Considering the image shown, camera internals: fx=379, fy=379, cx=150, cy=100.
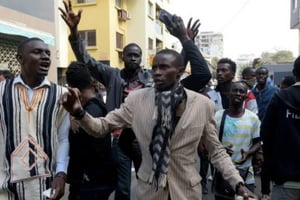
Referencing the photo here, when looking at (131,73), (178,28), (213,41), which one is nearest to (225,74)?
(131,73)

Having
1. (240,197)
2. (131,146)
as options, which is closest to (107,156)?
(131,146)

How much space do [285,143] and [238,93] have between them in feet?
2.82

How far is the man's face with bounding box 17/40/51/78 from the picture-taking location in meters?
2.44

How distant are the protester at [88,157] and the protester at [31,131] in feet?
1.23

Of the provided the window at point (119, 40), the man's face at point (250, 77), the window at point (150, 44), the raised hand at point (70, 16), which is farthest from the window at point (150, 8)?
the raised hand at point (70, 16)

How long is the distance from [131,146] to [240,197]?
1.30 meters

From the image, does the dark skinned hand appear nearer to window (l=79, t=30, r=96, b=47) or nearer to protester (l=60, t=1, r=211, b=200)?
protester (l=60, t=1, r=211, b=200)

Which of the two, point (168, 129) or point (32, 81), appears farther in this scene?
point (32, 81)

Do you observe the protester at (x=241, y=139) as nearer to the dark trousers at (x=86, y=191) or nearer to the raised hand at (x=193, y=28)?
the raised hand at (x=193, y=28)

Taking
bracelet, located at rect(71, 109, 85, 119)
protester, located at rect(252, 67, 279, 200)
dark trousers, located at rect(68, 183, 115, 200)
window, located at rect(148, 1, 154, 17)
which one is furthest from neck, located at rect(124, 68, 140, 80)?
window, located at rect(148, 1, 154, 17)

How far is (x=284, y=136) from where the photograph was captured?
290 centimetres

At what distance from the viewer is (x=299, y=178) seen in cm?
→ 285

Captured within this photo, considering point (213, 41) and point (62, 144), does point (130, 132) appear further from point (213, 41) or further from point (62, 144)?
point (213, 41)

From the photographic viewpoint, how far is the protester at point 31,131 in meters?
2.28
